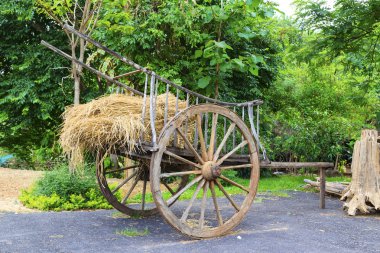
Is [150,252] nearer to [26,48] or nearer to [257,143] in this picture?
[257,143]

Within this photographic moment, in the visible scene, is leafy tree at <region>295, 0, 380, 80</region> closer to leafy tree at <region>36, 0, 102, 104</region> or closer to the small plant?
leafy tree at <region>36, 0, 102, 104</region>

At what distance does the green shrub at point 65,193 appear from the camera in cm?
Result: 764

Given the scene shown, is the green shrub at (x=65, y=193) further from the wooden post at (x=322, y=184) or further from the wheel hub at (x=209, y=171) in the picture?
the wooden post at (x=322, y=184)

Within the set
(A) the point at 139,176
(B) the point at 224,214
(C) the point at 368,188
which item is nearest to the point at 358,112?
(C) the point at 368,188

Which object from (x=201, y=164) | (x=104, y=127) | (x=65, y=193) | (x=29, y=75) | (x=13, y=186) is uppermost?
(x=29, y=75)

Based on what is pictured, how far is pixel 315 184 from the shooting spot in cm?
1075

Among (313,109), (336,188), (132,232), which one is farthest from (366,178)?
(313,109)

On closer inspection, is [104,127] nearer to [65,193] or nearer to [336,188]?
[65,193]

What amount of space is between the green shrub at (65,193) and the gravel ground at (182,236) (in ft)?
1.31

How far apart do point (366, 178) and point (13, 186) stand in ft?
25.6

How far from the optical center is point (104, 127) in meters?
5.07

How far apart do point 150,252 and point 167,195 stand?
16.0 feet

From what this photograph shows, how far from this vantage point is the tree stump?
7469 millimetres

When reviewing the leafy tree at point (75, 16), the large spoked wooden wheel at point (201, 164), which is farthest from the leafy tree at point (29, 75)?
the large spoked wooden wheel at point (201, 164)
